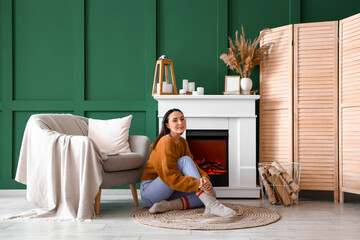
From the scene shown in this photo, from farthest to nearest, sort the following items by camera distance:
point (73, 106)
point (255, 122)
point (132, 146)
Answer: point (73, 106) → point (255, 122) → point (132, 146)

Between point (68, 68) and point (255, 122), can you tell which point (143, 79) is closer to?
point (68, 68)

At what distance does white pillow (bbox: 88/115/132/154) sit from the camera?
3.41 m

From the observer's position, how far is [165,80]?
3.90 metres

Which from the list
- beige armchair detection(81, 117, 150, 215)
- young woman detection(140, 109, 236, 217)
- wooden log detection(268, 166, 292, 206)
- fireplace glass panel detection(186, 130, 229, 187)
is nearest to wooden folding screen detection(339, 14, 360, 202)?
wooden log detection(268, 166, 292, 206)

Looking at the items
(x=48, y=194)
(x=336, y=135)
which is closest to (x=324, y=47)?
(x=336, y=135)

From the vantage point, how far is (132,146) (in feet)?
11.4

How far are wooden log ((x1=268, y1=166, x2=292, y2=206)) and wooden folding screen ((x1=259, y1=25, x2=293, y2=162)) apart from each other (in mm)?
331

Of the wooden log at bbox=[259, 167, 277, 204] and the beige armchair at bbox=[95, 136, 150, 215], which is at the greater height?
the beige armchair at bbox=[95, 136, 150, 215]

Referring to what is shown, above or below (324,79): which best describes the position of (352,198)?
below

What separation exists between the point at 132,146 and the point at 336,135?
2.07 meters

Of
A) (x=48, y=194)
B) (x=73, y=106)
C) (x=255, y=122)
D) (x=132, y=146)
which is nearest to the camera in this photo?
(x=48, y=194)

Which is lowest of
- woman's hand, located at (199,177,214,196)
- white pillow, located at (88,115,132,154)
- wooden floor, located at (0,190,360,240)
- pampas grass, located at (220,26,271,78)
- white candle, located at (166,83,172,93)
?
wooden floor, located at (0,190,360,240)

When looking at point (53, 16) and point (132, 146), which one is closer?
point (132, 146)

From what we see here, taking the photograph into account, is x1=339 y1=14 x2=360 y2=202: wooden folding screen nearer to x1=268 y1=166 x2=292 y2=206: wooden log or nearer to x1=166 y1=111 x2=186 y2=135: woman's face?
x1=268 y1=166 x2=292 y2=206: wooden log
